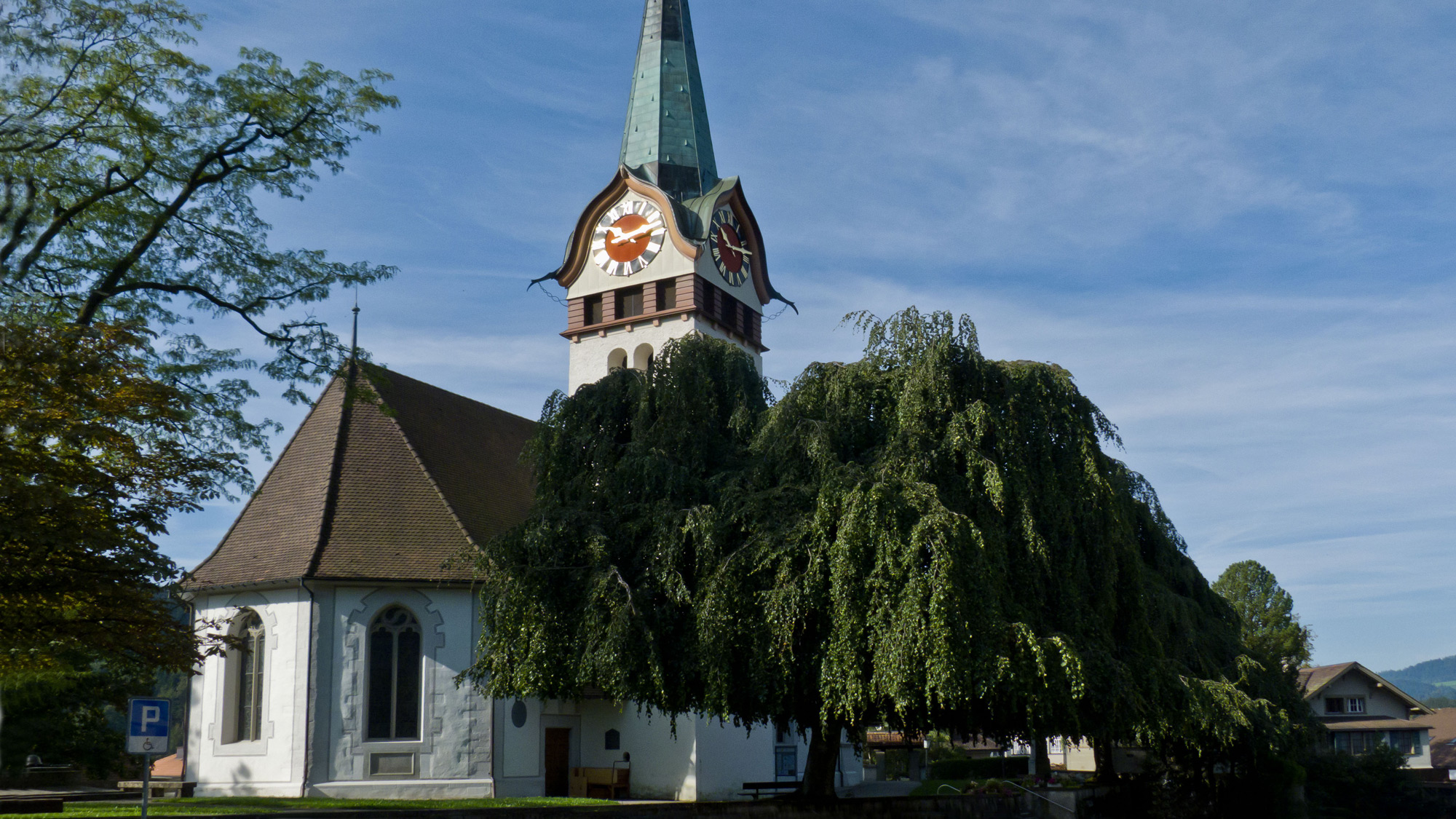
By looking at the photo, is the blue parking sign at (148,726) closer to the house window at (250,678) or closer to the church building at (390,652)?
the church building at (390,652)

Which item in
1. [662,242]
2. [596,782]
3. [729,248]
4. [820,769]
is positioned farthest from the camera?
[729,248]

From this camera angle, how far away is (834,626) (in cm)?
1680

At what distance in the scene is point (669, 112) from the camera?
4044 centimetres

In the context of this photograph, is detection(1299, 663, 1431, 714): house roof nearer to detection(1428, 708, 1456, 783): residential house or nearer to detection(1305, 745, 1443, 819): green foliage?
detection(1428, 708, 1456, 783): residential house

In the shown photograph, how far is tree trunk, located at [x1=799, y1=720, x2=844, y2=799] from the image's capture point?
65.5ft

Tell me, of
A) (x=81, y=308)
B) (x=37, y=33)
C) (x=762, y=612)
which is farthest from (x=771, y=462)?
(x=37, y=33)

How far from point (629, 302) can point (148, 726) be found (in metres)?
25.5

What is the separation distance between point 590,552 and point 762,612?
305 centimetres

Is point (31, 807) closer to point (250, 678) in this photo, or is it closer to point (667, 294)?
point (250, 678)

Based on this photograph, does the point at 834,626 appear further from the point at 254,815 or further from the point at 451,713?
the point at 451,713

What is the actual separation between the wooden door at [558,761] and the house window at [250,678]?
628 centimetres

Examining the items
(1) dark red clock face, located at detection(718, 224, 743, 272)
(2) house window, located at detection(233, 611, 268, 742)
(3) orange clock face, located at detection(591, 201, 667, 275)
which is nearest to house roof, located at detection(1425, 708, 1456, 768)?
(1) dark red clock face, located at detection(718, 224, 743, 272)

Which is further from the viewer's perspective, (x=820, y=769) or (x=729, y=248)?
(x=729, y=248)

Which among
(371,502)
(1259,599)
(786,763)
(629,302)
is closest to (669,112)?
(629,302)
